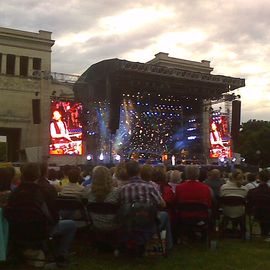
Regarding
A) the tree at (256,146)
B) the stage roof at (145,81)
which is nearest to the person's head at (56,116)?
the stage roof at (145,81)

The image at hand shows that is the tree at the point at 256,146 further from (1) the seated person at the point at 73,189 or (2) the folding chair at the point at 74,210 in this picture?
(2) the folding chair at the point at 74,210

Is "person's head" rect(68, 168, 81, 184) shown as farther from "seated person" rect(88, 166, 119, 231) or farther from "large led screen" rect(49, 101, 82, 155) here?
"large led screen" rect(49, 101, 82, 155)

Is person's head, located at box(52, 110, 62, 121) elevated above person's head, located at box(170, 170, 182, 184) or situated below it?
above

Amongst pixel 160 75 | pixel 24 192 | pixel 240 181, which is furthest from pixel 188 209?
pixel 160 75

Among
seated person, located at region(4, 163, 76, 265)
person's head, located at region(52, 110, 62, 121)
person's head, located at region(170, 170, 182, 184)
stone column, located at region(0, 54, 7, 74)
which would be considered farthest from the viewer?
stone column, located at region(0, 54, 7, 74)

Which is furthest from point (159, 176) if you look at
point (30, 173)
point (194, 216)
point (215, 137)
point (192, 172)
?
point (215, 137)

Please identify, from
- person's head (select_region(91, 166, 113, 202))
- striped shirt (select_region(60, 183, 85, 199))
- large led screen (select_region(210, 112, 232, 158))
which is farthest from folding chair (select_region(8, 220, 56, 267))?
large led screen (select_region(210, 112, 232, 158))

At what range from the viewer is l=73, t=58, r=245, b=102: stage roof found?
1120 inches

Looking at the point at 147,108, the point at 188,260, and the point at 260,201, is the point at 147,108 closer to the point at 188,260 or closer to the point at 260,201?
the point at 260,201

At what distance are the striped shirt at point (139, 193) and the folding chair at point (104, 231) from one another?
17 cm

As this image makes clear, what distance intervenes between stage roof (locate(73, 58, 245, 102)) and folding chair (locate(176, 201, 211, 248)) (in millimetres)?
21423

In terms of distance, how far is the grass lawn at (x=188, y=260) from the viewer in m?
5.56

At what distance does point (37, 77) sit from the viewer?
39.1 m

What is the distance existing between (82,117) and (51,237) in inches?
1056
